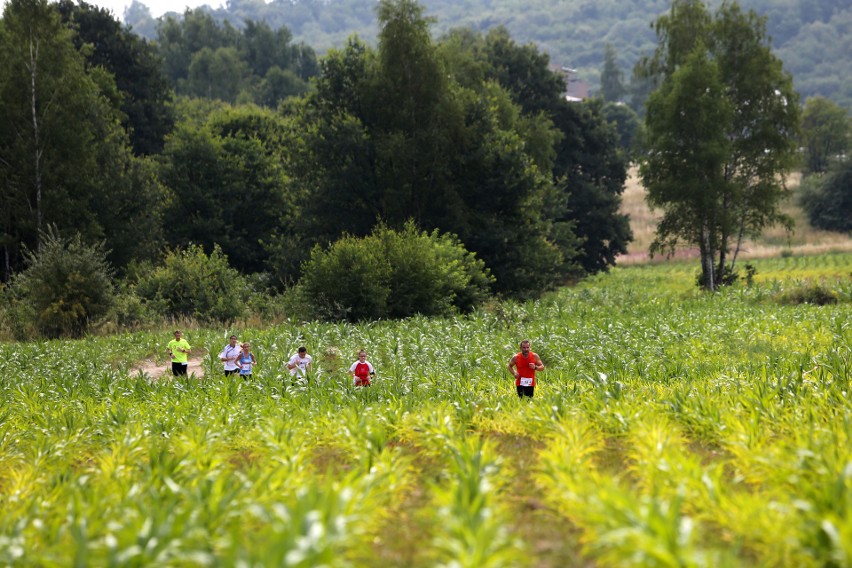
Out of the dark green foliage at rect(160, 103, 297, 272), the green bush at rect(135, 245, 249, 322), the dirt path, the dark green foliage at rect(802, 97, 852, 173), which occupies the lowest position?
the dirt path

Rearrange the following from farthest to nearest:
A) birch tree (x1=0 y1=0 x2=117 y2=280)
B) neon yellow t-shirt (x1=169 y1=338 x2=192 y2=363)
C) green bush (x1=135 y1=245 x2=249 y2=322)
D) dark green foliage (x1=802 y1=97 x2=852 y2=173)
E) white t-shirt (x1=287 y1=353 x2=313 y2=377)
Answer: dark green foliage (x1=802 y1=97 x2=852 y2=173) < birch tree (x1=0 y1=0 x2=117 y2=280) < green bush (x1=135 y1=245 x2=249 y2=322) < neon yellow t-shirt (x1=169 y1=338 x2=192 y2=363) < white t-shirt (x1=287 y1=353 x2=313 y2=377)

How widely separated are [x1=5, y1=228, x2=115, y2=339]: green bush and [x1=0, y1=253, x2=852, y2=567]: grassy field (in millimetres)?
10132

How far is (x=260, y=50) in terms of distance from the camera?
11538 centimetres

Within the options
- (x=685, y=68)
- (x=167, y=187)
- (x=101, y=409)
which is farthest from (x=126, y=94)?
(x=101, y=409)

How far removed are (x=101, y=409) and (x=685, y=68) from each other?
35790 mm

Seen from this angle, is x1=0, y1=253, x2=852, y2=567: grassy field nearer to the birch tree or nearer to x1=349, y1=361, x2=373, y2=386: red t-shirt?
x1=349, y1=361, x2=373, y2=386: red t-shirt

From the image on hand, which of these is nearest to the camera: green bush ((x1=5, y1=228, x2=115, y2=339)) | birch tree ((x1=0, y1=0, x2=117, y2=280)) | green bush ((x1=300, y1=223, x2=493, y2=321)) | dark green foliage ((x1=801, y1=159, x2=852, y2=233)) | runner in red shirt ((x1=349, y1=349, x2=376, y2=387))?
runner in red shirt ((x1=349, y1=349, x2=376, y2=387))

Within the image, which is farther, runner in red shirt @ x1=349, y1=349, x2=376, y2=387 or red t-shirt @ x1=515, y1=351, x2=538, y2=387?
runner in red shirt @ x1=349, y1=349, x2=376, y2=387

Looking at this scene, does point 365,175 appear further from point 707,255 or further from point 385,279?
point 707,255

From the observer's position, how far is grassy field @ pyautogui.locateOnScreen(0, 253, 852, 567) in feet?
16.8

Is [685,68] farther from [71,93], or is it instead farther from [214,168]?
[71,93]

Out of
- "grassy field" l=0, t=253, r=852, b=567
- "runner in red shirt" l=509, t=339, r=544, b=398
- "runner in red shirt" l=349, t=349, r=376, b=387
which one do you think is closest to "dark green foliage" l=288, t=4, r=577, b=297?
"grassy field" l=0, t=253, r=852, b=567

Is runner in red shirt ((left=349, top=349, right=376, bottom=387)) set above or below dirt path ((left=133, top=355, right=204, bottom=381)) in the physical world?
above

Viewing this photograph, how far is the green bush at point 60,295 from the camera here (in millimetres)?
26531
